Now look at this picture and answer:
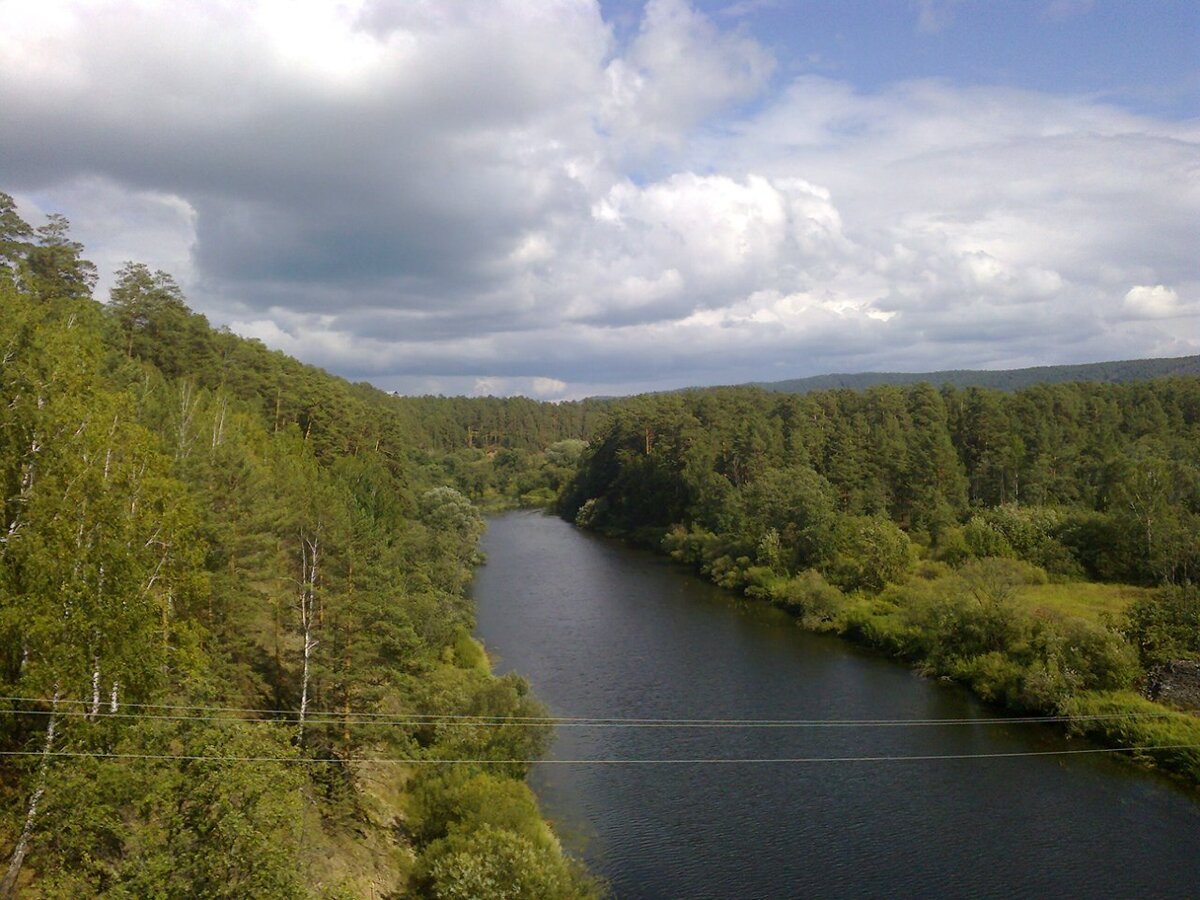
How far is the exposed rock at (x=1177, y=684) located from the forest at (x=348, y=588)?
18 centimetres

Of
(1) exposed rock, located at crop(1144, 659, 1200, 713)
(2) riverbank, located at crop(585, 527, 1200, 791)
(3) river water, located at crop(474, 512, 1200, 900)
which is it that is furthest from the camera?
(1) exposed rock, located at crop(1144, 659, 1200, 713)

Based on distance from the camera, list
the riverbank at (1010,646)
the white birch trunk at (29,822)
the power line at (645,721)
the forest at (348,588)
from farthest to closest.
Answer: the riverbank at (1010,646) < the power line at (645,721) < the forest at (348,588) < the white birch trunk at (29,822)

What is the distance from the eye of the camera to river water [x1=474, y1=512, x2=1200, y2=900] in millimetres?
18672

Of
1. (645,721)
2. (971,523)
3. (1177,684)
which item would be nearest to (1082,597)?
(971,523)

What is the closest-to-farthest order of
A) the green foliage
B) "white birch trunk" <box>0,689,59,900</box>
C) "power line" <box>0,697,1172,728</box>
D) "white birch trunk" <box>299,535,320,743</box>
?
"white birch trunk" <box>0,689,59,900</box>, "white birch trunk" <box>299,535,320,743</box>, "power line" <box>0,697,1172,728</box>, the green foliage

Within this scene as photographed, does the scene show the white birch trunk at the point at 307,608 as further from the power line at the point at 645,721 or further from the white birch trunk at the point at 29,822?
the white birch trunk at the point at 29,822

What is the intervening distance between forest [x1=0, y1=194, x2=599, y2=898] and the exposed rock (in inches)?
796

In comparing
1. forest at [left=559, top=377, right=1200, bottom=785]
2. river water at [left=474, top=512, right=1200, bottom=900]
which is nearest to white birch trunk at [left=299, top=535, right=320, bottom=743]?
river water at [left=474, top=512, right=1200, bottom=900]

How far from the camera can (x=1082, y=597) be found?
37.8 metres

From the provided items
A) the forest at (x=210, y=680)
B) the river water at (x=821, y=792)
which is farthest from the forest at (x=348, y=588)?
the river water at (x=821, y=792)

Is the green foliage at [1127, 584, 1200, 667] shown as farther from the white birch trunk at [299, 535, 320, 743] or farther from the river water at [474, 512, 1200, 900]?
the white birch trunk at [299, 535, 320, 743]

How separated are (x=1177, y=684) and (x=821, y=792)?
13.3 metres

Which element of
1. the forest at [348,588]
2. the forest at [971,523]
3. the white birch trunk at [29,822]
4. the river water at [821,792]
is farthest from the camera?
the forest at [971,523]

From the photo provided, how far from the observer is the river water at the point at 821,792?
61.3ft
